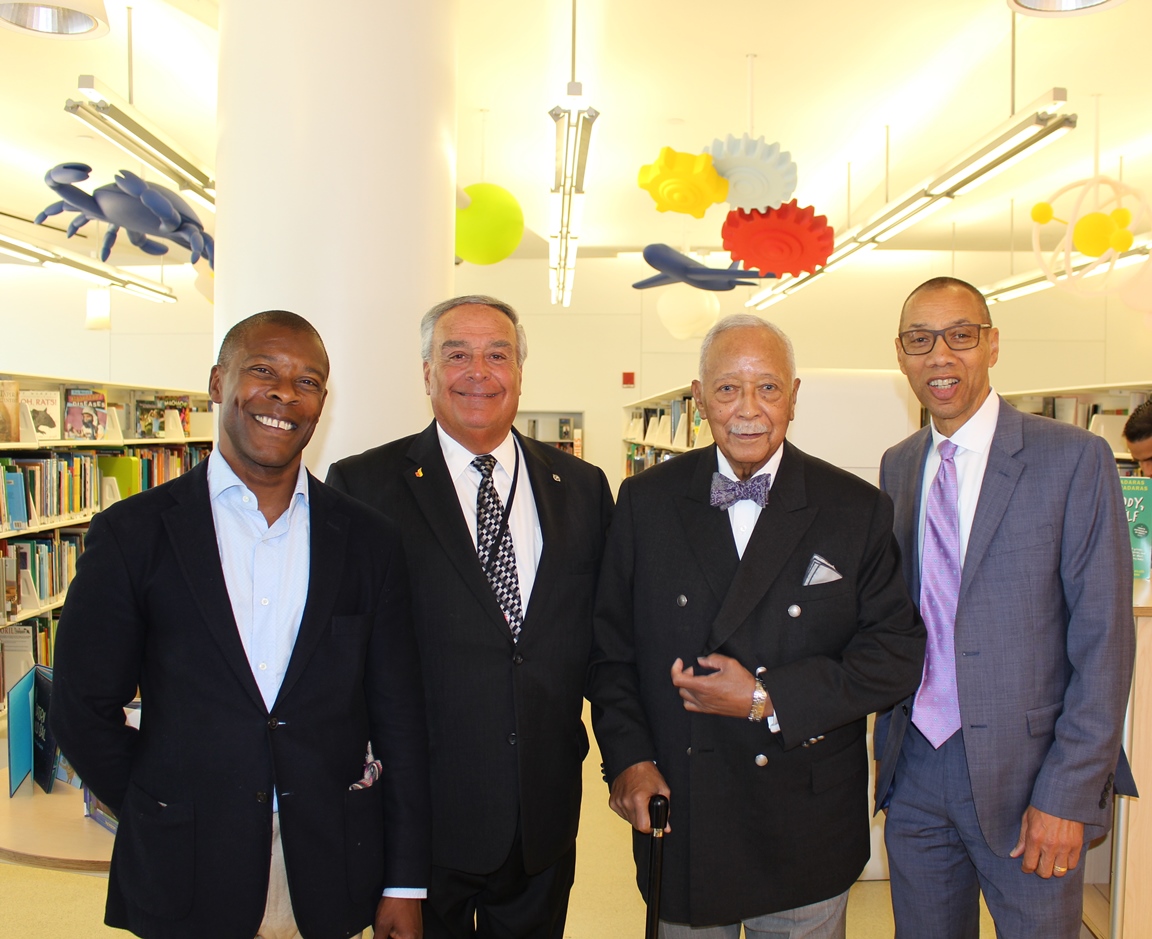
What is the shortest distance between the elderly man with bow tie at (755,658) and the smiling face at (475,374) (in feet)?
1.43

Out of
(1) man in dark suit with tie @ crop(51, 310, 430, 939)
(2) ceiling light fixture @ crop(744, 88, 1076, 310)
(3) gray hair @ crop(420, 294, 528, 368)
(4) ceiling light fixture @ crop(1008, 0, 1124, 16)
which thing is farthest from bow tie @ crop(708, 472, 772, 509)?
(2) ceiling light fixture @ crop(744, 88, 1076, 310)

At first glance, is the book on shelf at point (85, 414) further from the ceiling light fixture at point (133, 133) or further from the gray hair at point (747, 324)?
the gray hair at point (747, 324)

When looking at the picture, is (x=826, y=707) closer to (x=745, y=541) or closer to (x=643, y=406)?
(x=745, y=541)

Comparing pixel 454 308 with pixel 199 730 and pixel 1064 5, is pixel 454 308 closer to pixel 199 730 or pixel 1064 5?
pixel 199 730

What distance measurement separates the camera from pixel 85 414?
5.84 m

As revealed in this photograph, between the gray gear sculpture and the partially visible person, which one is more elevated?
the gray gear sculpture

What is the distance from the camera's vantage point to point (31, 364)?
11.7 m

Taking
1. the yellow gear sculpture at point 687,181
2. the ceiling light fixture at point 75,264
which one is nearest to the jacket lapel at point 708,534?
the yellow gear sculpture at point 687,181

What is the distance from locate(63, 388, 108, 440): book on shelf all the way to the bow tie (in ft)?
17.4

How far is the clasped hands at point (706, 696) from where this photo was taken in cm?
158

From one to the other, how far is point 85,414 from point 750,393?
18.2ft

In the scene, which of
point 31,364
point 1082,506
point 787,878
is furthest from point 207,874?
point 31,364

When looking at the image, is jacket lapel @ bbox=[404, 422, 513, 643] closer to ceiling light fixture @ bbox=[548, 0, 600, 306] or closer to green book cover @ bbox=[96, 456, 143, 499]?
ceiling light fixture @ bbox=[548, 0, 600, 306]

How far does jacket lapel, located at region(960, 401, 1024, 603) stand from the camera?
1.79 meters
